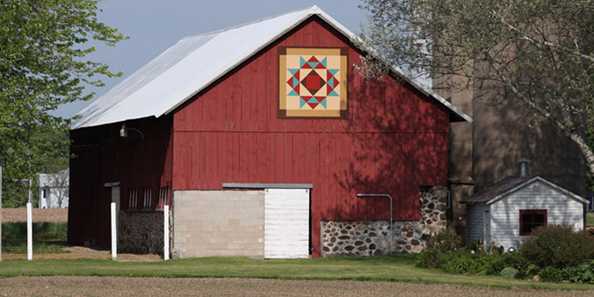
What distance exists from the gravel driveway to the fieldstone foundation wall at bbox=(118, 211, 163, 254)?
42.1ft

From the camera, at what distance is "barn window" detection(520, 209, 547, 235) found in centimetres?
4522

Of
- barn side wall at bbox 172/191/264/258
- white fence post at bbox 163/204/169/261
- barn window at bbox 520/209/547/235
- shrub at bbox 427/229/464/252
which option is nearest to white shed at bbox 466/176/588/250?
barn window at bbox 520/209/547/235

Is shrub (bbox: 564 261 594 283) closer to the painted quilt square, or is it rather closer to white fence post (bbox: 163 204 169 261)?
the painted quilt square

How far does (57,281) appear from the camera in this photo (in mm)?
32938

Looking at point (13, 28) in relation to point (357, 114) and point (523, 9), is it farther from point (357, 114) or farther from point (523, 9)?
point (523, 9)

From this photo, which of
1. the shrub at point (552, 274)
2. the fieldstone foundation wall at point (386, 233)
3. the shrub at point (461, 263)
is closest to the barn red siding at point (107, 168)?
the fieldstone foundation wall at point (386, 233)

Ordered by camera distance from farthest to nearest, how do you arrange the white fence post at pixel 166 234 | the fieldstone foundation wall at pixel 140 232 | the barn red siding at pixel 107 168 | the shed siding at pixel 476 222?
the barn red siding at pixel 107 168
the fieldstone foundation wall at pixel 140 232
the shed siding at pixel 476 222
the white fence post at pixel 166 234

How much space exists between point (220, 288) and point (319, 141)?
15.1 metres

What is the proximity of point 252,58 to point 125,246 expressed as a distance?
31.8 feet

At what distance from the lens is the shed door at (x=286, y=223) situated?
4491 cm

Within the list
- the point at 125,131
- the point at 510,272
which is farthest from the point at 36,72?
the point at 510,272

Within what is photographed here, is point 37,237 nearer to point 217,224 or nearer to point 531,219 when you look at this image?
point 217,224

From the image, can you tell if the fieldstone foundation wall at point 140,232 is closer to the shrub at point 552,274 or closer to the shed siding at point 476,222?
the shed siding at point 476,222

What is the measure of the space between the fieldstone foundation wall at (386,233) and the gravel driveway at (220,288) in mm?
12268
